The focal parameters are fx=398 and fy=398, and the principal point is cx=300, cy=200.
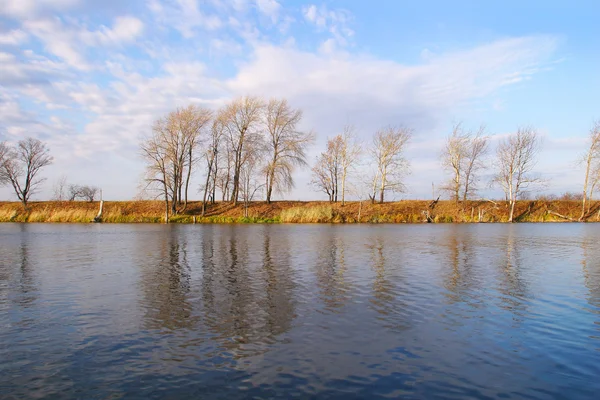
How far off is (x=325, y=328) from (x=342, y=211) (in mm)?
53248

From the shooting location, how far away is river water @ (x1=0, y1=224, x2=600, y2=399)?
6.46m

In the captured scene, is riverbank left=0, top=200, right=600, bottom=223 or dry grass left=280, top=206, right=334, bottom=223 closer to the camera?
dry grass left=280, top=206, right=334, bottom=223

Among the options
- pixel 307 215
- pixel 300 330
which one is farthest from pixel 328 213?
pixel 300 330

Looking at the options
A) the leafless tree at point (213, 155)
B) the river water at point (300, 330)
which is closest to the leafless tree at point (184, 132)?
the leafless tree at point (213, 155)

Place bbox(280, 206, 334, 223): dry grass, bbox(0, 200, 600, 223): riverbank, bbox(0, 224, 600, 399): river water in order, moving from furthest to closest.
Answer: bbox(0, 200, 600, 223): riverbank < bbox(280, 206, 334, 223): dry grass < bbox(0, 224, 600, 399): river water

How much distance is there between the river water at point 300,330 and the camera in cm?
646

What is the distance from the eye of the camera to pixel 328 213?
193 ft

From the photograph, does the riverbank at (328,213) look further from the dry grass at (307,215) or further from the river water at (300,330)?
the river water at (300,330)

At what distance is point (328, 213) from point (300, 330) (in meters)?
50.0

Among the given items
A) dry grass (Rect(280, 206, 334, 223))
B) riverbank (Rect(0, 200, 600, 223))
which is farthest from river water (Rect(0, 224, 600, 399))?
riverbank (Rect(0, 200, 600, 223))

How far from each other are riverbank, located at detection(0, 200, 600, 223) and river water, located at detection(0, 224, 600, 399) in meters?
40.7

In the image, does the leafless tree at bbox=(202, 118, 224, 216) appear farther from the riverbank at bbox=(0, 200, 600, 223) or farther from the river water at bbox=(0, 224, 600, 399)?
the river water at bbox=(0, 224, 600, 399)

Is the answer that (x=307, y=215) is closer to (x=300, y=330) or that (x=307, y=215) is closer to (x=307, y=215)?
(x=307, y=215)

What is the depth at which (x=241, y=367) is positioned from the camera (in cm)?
708
